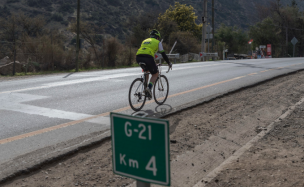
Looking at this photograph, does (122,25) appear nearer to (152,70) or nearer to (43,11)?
(43,11)

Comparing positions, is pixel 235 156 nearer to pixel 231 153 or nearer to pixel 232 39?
pixel 231 153

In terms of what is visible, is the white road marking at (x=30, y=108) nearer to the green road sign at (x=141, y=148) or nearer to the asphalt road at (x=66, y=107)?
the asphalt road at (x=66, y=107)

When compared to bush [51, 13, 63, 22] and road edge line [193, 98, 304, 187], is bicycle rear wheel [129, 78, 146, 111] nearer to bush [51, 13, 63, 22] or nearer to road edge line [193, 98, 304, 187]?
road edge line [193, 98, 304, 187]

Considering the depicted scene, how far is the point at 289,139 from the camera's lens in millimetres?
5660

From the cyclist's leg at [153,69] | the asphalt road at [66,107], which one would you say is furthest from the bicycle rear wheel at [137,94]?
the cyclist's leg at [153,69]

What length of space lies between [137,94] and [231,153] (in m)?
2.89

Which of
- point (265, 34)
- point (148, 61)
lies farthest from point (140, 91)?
point (265, 34)

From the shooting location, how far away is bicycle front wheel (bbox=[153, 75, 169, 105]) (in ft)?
27.0

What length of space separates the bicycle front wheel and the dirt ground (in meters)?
0.87

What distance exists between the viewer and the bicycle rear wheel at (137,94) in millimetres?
7564

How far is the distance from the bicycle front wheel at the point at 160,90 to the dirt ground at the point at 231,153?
2.86 ft

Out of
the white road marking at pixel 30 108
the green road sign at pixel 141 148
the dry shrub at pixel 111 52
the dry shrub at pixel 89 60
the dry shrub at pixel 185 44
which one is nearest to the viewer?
the green road sign at pixel 141 148

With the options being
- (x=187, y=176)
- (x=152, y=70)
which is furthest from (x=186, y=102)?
(x=187, y=176)

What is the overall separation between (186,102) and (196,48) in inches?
1124
